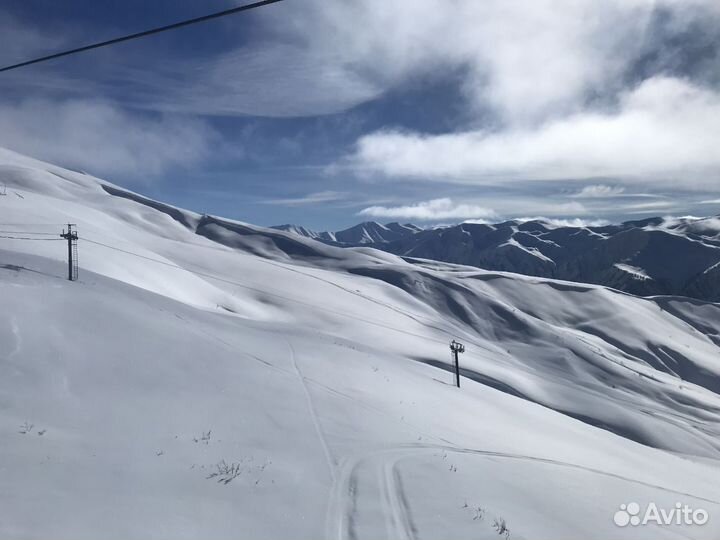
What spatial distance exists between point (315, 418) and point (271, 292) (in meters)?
51.3

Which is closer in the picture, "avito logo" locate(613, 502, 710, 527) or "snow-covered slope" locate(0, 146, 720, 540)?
"snow-covered slope" locate(0, 146, 720, 540)

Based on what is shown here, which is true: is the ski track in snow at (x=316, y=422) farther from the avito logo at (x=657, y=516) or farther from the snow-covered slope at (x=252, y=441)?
the avito logo at (x=657, y=516)

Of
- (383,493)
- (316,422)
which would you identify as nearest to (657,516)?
(383,493)

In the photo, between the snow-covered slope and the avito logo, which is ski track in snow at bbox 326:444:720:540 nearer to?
the snow-covered slope

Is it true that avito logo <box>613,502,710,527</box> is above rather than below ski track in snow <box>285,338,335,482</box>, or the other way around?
below

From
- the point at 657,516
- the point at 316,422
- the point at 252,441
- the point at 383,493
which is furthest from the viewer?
the point at 316,422

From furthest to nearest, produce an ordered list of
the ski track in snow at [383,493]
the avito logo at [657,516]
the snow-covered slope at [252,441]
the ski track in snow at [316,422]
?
the ski track in snow at [316,422]
the avito logo at [657,516]
the ski track in snow at [383,493]
the snow-covered slope at [252,441]

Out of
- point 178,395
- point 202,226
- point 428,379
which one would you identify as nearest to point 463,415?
point 428,379

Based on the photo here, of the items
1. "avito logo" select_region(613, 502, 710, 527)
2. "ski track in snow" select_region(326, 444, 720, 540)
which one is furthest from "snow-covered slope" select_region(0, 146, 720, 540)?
"avito logo" select_region(613, 502, 710, 527)

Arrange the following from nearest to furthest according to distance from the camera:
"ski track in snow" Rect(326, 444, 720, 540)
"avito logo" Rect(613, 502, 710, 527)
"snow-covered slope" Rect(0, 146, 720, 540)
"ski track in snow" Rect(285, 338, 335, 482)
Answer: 1. "snow-covered slope" Rect(0, 146, 720, 540)
2. "ski track in snow" Rect(326, 444, 720, 540)
3. "avito logo" Rect(613, 502, 710, 527)
4. "ski track in snow" Rect(285, 338, 335, 482)

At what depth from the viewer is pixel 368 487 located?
10570 mm

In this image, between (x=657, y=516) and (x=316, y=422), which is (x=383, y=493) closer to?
(x=316, y=422)

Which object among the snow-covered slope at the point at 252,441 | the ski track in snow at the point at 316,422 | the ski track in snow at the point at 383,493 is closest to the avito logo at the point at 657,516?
the snow-covered slope at the point at 252,441

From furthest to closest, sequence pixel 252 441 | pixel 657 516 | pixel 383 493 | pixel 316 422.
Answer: pixel 316 422 → pixel 657 516 → pixel 252 441 → pixel 383 493
